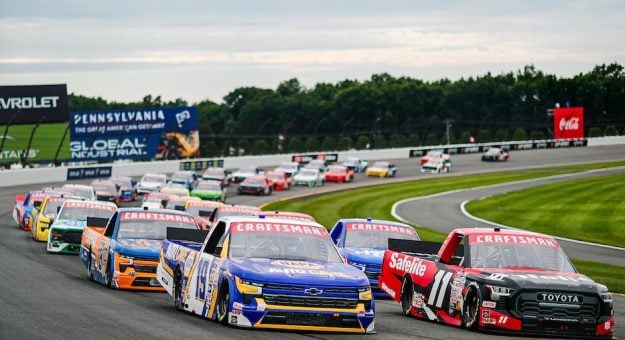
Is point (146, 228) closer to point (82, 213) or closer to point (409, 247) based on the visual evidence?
point (409, 247)

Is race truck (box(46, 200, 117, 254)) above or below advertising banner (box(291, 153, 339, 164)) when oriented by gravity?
above

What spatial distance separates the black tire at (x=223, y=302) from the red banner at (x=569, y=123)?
338 feet

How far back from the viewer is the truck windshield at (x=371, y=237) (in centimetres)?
2303

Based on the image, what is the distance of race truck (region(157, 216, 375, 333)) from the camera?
45.5 feet

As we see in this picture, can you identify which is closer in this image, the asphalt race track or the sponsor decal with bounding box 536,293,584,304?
the asphalt race track

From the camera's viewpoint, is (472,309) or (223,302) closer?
(223,302)

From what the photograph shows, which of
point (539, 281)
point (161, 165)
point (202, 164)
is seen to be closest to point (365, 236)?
point (539, 281)

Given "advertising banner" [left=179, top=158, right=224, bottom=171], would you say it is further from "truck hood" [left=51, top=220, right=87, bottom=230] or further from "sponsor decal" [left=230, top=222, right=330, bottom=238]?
"sponsor decal" [left=230, top=222, right=330, bottom=238]

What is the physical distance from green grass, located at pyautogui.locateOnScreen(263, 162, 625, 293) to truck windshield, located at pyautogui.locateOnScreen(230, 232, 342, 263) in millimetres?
14481

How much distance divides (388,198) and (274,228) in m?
51.9

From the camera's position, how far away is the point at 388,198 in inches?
2648

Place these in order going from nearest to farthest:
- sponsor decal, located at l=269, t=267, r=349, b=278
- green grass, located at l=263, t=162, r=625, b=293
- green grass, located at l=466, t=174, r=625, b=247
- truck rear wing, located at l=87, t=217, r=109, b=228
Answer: sponsor decal, located at l=269, t=267, r=349, b=278
truck rear wing, located at l=87, t=217, r=109, b=228
green grass, located at l=466, t=174, r=625, b=247
green grass, located at l=263, t=162, r=625, b=293

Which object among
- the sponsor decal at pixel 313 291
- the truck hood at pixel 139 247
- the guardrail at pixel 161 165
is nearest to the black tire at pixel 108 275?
the truck hood at pixel 139 247

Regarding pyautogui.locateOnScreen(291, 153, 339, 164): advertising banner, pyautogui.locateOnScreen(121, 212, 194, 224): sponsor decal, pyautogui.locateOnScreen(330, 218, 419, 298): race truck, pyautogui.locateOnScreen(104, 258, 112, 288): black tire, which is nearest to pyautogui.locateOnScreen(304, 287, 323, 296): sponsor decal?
pyautogui.locateOnScreen(104, 258, 112, 288): black tire
